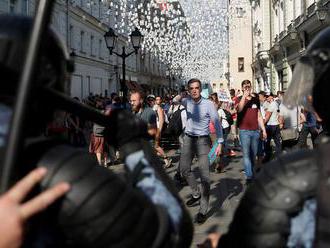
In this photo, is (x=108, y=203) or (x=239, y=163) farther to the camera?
(x=239, y=163)

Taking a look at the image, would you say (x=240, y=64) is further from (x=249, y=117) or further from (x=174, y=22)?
(x=249, y=117)

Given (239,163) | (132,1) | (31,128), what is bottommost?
(239,163)

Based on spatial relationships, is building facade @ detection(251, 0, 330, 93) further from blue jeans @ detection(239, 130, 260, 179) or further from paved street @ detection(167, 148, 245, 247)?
blue jeans @ detection(239, 130, 260, 179)

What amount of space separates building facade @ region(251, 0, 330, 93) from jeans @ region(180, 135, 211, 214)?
797 centimetres

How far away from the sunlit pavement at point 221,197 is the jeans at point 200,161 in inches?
9.4

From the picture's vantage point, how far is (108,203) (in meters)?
1.21

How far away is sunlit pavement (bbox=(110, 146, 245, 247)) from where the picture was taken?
17.0 feet

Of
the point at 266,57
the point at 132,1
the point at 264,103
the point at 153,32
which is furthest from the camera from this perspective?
the point at 266,57

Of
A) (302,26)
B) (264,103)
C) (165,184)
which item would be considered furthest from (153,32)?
(165,184)

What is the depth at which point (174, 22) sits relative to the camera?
83.5ft

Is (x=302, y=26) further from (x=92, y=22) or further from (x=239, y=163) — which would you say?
(x=92, y=22)

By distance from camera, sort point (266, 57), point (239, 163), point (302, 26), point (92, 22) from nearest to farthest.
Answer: point (239, 163)
point (302, 26)
point (92, 22)
point (266, 57)

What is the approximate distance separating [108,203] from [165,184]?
309 millimetres

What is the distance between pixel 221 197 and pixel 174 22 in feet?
64.6
